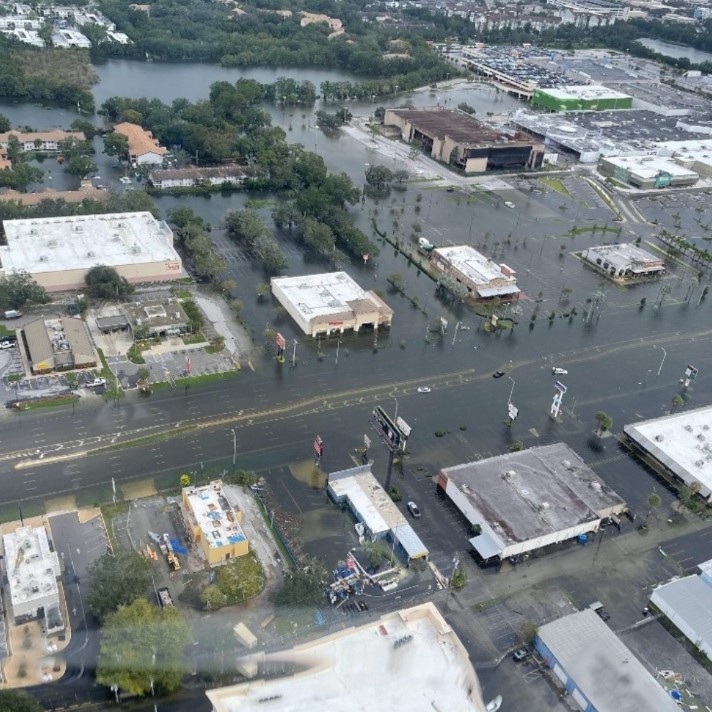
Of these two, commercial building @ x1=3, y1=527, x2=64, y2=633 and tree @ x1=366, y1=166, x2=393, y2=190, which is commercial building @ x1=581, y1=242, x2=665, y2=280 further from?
commercial building @ x1=3, y1=527, x2=64, y2=633

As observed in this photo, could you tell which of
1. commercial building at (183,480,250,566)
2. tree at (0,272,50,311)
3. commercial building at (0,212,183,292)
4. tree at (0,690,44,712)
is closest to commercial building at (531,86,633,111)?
commercial building at (0,212,183,292)

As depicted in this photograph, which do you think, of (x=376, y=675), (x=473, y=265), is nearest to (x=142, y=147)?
(x=473, y=265)

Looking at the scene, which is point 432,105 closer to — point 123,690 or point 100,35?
point 100,35

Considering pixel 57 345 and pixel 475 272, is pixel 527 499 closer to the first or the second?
pixel 475 272

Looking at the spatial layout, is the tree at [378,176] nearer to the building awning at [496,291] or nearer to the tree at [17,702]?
the building awning at [496,291]

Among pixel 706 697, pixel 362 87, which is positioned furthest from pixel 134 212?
pixel 362 87

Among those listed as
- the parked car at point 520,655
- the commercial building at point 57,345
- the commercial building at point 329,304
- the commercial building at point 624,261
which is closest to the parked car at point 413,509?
the parked car at point 520,655

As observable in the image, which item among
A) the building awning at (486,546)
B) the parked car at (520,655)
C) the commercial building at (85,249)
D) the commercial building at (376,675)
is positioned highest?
the commercial building at (376,675)

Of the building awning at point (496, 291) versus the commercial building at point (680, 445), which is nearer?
the commercial building at point (680, 445)
